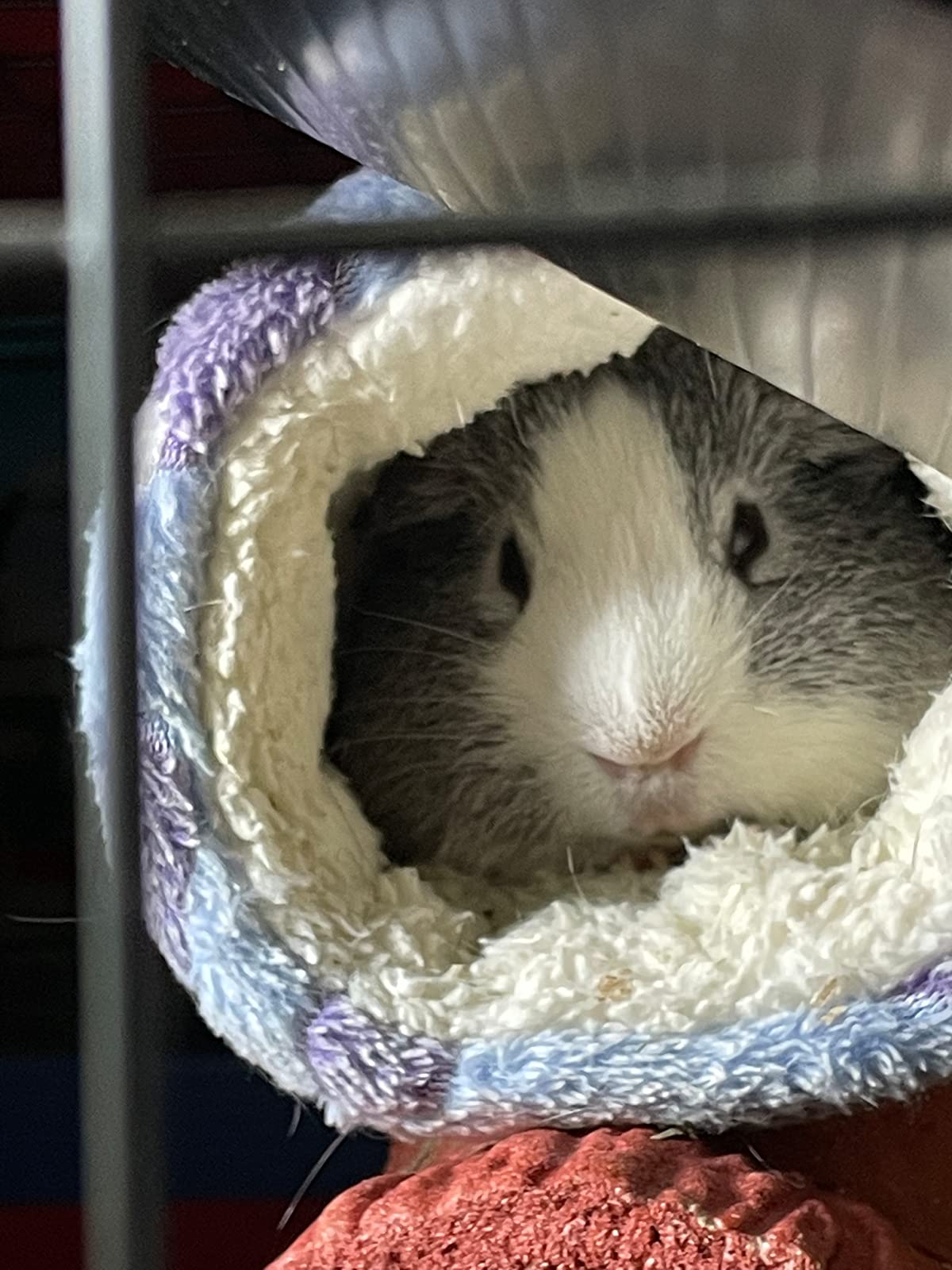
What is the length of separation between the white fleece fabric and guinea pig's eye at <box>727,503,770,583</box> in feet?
0.42

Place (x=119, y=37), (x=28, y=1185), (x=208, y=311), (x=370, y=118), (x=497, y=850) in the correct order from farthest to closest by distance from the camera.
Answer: (x=28, y=1185) → (x=497, y=850) → (x=208, y=311) → (x=370, y=118) → (x=119, y=37)

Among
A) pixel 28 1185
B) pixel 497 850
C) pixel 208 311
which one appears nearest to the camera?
pixel 208 311

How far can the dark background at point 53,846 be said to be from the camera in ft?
3.00

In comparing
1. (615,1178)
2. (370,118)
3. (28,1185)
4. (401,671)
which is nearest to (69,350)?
(370,118)

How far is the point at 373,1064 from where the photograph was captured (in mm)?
556

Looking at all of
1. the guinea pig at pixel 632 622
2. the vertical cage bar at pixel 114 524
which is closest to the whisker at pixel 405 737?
the guinea pig at pixel 632 622

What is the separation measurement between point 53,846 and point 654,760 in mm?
560

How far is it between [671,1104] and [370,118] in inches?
14.1

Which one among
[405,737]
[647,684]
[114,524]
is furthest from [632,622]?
[114,524]

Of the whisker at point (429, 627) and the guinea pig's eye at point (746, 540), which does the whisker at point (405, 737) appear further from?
the guinea pig's eye at point (746, 540)

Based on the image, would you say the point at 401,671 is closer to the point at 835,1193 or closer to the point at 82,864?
the point at 835,1193

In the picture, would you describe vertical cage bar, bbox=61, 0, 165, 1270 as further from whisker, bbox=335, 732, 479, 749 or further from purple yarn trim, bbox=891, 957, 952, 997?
whisker, bbox=335, 732, 479, 749

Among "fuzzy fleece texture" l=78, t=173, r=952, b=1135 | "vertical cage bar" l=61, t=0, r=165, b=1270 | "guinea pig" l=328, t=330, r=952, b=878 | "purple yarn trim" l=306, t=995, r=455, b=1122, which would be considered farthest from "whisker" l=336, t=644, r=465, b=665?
"vertical cage bar" l=61, t=0, r=165, b=1270

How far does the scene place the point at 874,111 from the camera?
0.29 meters
